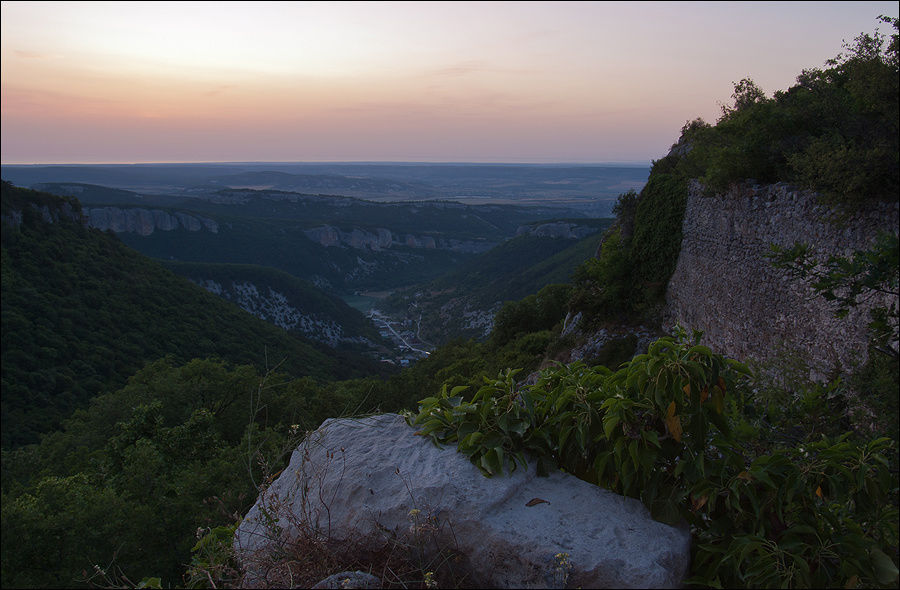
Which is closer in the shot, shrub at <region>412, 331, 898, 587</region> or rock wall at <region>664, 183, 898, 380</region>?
shrub at <region>412, 331, 898, 587</region>

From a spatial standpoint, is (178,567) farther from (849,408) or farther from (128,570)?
(849,408)

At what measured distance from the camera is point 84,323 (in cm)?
3650

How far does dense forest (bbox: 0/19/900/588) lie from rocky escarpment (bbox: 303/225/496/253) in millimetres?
104488

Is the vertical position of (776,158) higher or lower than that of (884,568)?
higher

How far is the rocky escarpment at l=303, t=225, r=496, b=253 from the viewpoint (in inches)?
5315

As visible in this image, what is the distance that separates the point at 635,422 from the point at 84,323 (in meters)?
42.8

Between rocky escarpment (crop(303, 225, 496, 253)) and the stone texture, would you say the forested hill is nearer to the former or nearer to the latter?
the stone texture

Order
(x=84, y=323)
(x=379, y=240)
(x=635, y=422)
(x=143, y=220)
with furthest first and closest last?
(x=379, y=240), (x=143, y=220), (x=84, y=323), (x=635, y=422)

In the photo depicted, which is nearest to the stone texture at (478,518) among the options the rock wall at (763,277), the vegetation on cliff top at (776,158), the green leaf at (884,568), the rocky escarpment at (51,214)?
the green leaf at (884,568)

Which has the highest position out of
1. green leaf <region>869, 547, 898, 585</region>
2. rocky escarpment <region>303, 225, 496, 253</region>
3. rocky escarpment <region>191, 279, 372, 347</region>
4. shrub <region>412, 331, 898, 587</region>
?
shrub <region>412, 331, 898, 587</region>

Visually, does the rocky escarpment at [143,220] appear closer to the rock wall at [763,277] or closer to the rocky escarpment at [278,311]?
the rocky escarpment at [278,311]

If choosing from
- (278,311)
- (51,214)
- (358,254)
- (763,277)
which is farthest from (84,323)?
(358,254)

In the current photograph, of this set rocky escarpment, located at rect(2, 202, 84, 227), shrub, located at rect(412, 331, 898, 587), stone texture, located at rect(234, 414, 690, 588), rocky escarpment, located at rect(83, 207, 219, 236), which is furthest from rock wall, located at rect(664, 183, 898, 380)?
rocky escarpment, located at rect(83, 207, 219, 236)

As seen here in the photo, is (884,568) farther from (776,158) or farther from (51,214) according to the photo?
(51,214)
